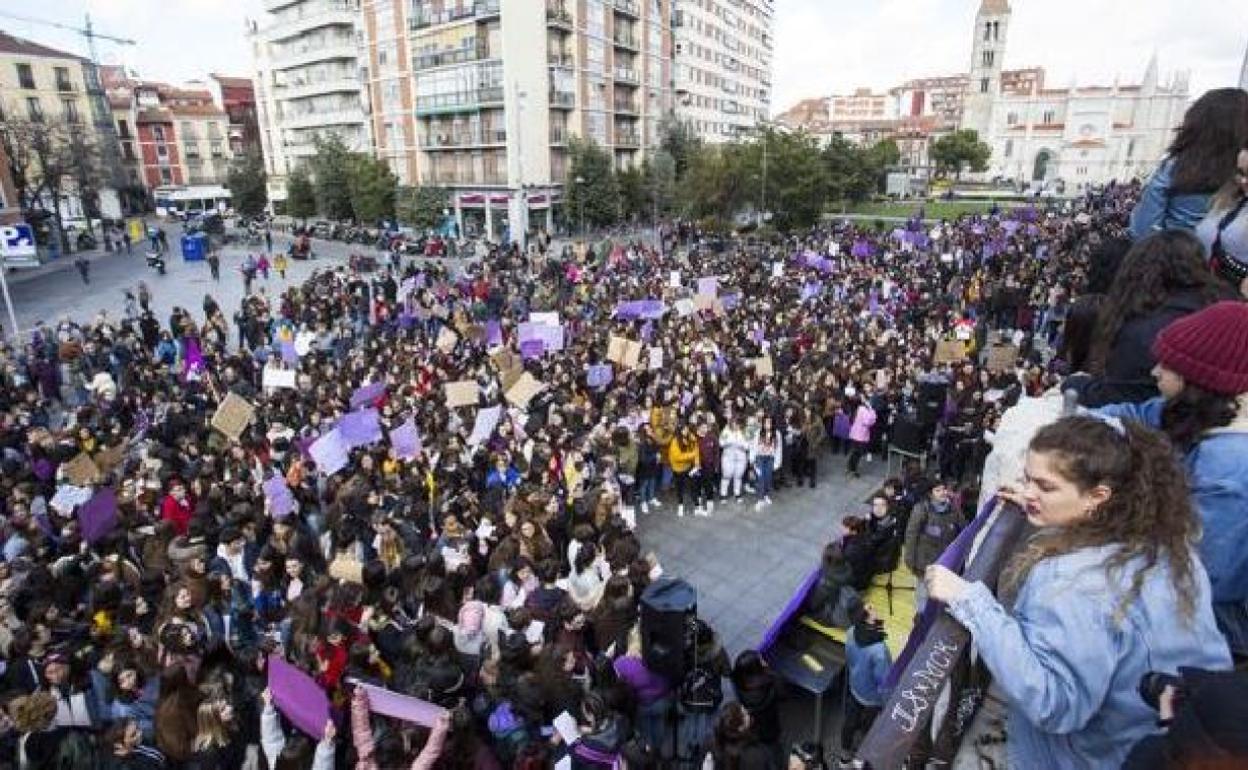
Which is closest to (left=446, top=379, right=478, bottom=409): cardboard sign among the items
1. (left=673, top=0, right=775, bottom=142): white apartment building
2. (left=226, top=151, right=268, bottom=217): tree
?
(left=673, top=0, right=775, bottom=142): white apartment building

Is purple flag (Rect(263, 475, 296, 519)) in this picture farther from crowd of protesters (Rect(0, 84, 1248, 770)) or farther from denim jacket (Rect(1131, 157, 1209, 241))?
denim jacket (Rect(1131, 157, 1209, 241))

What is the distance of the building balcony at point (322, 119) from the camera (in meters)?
56.3

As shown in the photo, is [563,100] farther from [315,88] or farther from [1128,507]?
[1128,507]

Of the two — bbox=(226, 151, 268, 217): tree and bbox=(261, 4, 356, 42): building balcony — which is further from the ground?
bbox=(261, 4, 356, 42): building balcony

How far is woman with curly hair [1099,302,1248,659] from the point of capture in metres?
2.28

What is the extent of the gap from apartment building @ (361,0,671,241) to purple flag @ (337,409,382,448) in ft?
111

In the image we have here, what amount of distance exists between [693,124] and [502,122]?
2730 cm

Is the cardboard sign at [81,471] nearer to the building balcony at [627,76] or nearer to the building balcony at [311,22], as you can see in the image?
the building balcony at [627,76]

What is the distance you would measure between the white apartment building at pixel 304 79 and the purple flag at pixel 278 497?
170 feet

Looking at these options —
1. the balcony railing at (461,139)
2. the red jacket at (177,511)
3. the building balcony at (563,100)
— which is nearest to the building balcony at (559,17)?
the building balcony at (563,100)

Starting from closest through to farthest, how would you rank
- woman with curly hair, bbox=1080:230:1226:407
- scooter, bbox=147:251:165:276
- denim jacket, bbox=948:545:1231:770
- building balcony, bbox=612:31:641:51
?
denim jacket, bbox=948:545:1231:770
woman with curly hair, bbox=1080:230:1226:407
scooter, bbox=147:251:165:276
building balcony, bbox=612:31:641:51

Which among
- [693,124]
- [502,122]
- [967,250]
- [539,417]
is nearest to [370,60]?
[502,122]

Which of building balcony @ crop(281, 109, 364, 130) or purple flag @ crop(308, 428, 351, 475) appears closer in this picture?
purple flag @ crop(308, 428, 351, 475)

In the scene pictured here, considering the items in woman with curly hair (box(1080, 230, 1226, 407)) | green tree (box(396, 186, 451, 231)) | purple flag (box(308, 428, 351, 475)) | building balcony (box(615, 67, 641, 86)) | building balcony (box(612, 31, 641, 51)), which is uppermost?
building balcony (box(612, 31, 641, 51))
